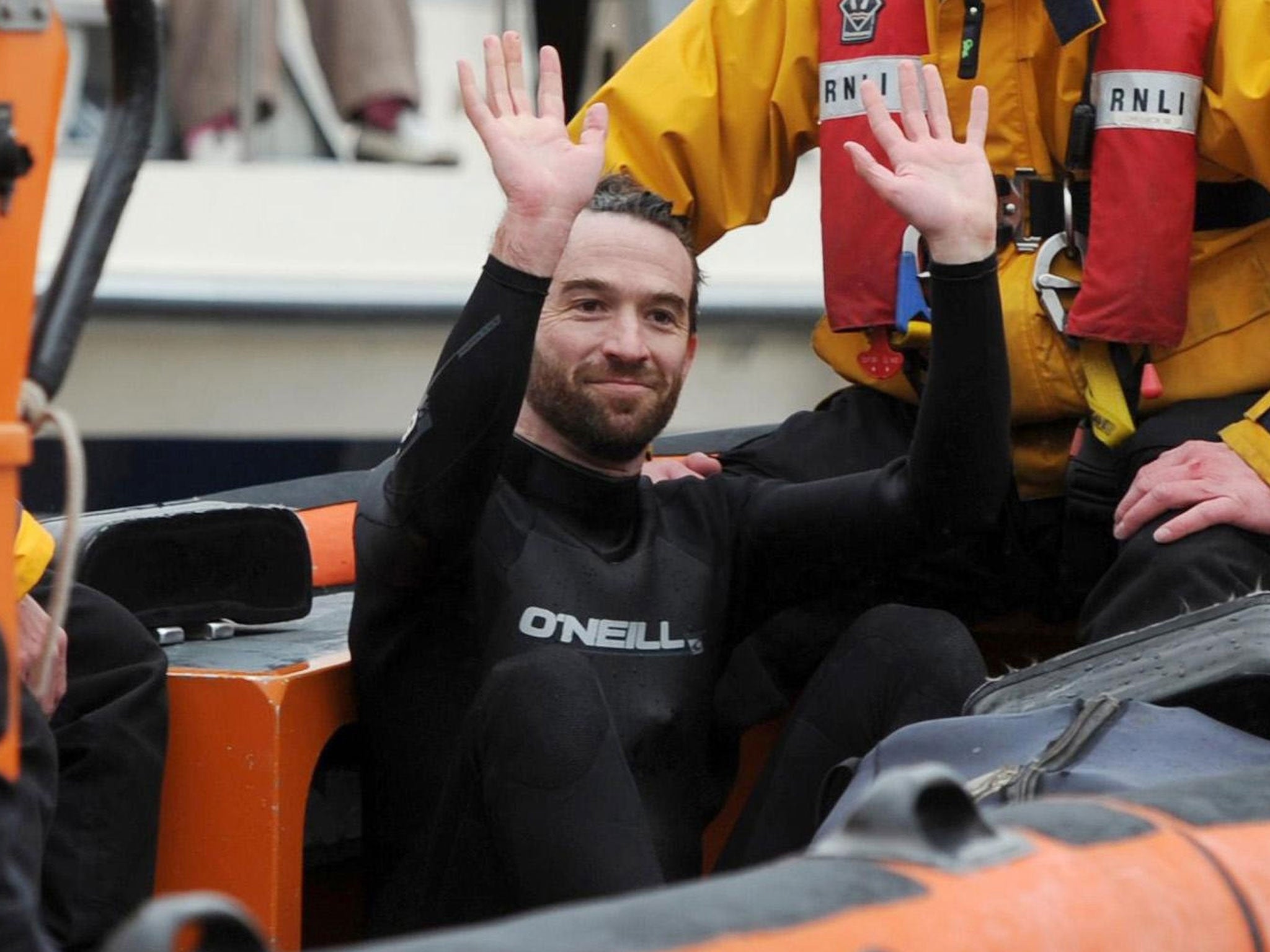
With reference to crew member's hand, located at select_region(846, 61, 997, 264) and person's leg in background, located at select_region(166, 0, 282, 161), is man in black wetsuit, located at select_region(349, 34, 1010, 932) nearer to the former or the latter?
crew member's hand, located at select_region(846, 61, 997, 264)

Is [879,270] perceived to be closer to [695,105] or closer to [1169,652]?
[695,105]

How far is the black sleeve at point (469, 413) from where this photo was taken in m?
1.66

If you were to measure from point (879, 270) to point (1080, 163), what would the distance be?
0.72 ft

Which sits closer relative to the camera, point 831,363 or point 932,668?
point 932,668

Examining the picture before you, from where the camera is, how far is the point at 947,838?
104cm

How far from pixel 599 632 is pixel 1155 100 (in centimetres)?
74

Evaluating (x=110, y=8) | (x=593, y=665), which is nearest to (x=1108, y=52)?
(x=593, y=665)

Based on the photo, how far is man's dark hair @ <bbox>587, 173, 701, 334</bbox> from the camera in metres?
1.96

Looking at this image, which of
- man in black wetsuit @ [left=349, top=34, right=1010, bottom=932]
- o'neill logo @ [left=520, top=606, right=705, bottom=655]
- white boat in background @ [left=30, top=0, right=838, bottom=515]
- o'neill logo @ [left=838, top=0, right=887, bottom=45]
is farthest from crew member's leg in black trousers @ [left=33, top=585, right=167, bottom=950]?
white boat in background @ [left=30, top=0, right=838, bottom=515]

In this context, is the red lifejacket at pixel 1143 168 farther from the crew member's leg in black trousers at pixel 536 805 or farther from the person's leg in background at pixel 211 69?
the person's leg in background at pixel 211 69

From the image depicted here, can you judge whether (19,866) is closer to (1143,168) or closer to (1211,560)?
(1211,560)

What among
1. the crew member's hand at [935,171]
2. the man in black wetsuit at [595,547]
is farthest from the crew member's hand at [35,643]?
the crew member's hand at [935,171]

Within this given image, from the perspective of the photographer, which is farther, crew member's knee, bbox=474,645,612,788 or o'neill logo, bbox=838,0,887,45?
o'neill logo, bbox=838,0,887,45

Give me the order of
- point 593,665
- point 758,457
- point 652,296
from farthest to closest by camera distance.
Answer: point 758,457 → point 652,296 → point 593,665
